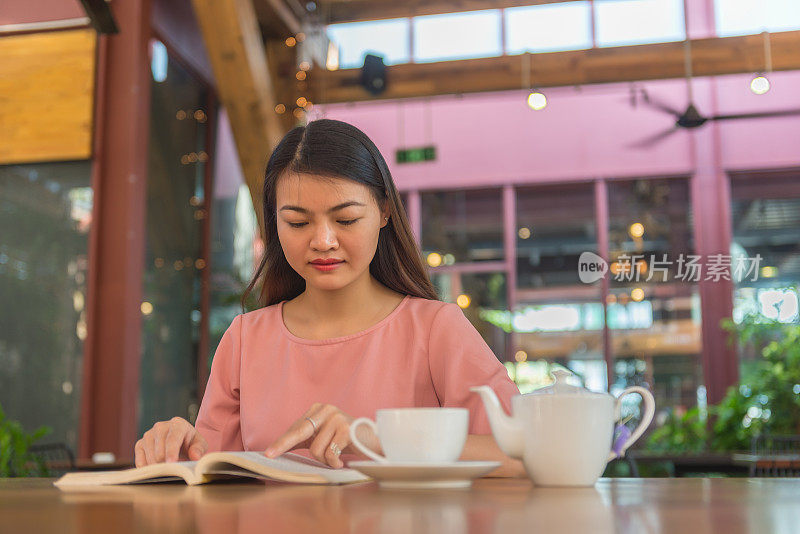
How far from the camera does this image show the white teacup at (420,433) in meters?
1.02

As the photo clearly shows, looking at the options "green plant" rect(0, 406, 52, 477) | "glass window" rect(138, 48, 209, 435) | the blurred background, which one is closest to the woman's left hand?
"green plant" rect(0, 406, 52, 477)

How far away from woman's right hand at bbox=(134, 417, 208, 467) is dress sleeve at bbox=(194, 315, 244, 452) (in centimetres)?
36

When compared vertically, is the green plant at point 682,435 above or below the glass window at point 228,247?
below

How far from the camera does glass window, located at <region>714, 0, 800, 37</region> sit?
8.75 meters

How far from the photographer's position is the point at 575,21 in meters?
9.25

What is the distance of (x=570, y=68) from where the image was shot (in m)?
7.31

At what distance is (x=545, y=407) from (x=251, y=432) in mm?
863

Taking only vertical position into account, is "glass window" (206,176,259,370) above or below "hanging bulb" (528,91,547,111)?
below

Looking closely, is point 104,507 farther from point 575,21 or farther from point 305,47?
point 575,21

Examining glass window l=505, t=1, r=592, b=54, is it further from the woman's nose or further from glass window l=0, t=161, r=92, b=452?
the woman's nose

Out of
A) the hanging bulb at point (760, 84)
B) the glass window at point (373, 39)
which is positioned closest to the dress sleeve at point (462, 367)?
the hanging bulb at point (760, 84)

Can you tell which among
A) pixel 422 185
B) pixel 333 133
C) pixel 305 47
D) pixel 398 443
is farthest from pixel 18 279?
pixel 398 443

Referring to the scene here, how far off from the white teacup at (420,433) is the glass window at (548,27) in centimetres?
862

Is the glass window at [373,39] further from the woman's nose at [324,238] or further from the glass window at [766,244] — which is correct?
the woman's nose at [324,238]
